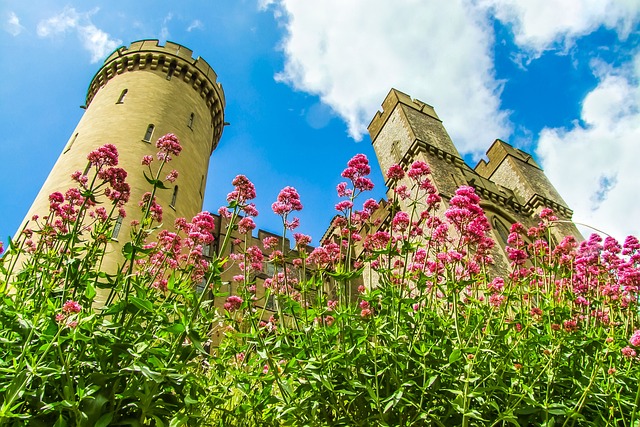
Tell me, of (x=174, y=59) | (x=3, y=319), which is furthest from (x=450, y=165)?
(x=3, y=319)

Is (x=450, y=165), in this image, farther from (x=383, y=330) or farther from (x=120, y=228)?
(x=383, y=330)

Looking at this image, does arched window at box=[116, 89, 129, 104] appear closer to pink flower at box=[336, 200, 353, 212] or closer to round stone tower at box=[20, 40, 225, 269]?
round stone tower at box=[20, 40, 225, 269]

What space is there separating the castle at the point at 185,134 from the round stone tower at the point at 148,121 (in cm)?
3

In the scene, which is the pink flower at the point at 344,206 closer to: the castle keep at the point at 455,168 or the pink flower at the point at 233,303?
the pink flower at the point at 233,303

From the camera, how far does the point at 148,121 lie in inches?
538

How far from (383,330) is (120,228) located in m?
9.19

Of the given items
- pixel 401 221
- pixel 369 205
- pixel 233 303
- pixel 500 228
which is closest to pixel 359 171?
pixel 369 205

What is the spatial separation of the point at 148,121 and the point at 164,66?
3856 mm

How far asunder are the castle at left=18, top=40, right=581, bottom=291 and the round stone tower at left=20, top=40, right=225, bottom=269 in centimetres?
3

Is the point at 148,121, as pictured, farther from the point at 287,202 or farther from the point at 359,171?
the point at 359,171

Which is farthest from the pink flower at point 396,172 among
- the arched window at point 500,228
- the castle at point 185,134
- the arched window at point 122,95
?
the arched window at point 500,228

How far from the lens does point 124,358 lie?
2641 mm

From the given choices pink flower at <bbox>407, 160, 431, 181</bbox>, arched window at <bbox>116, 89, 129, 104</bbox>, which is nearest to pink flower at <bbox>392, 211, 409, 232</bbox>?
pink flower at <bbox>407, 160, 431, 181</bbox>

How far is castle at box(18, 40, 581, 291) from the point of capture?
12266 millimetres
